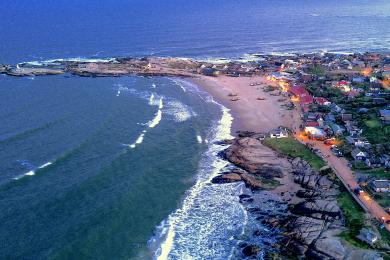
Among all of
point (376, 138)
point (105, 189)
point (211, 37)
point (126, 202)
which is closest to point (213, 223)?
point (126, 202)

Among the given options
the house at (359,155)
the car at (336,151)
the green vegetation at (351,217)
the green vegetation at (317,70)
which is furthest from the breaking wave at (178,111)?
the green vegetation at (317,70)

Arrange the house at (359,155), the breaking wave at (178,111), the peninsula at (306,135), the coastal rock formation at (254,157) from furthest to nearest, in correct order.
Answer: the breaking wave at (178,111) < the house at (359,155) < the coastal rock formation at (254,157) < the peninsula at (306,135)

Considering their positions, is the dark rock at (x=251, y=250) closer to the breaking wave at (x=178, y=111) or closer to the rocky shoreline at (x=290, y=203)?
the rocky shoreline at (x=290, y=203)

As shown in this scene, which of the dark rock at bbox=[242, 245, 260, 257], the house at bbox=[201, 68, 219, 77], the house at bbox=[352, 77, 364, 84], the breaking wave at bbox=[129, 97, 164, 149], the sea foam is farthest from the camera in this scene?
the house at bbox=[201, 68, 219, 77]

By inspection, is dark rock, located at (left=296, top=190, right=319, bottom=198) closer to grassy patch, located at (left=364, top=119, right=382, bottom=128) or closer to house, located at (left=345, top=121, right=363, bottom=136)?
house, located at (left=345, top=121, right=363, bottom=136)

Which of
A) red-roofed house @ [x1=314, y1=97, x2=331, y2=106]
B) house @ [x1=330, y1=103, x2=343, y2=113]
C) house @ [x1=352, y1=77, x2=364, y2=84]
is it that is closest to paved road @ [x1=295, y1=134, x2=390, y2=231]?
house @ [x1=330, y1=103, x2=343, y2=113]

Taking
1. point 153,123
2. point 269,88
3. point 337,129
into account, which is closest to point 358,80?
point 269,88

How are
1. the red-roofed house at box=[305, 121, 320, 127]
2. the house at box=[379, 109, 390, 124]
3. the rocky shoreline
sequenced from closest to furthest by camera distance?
the rocky shoreline → the house at box=[379, 109, 390, 124] → the red-roofed house at box=[305, 121, 320, 127]

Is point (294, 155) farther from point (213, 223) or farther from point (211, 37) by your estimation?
point (211, 37)
